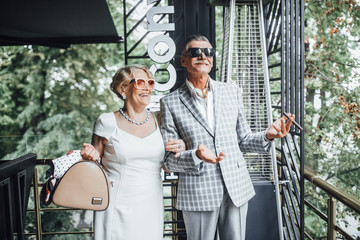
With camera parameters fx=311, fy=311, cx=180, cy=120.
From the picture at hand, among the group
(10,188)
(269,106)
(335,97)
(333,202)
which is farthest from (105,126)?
(335,97)

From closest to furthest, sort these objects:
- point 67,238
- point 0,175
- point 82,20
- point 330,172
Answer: point 0,175 < point 82,20 < point 330,172 < point 67,238

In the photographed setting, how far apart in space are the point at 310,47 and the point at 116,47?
175 inches

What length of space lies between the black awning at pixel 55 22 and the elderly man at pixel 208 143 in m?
1.88

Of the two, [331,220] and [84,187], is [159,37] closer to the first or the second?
[84,187]

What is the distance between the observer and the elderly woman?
162 centimetres

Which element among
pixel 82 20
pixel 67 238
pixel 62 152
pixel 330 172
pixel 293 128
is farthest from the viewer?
pixel 62 152

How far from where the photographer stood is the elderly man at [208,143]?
1651 millimetres

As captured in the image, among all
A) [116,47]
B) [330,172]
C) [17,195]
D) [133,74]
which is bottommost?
[330,172]

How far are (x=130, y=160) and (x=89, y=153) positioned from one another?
21cm

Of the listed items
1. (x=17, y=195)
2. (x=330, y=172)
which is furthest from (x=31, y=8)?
(x=330, y=172)

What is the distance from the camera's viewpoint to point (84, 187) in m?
1.55

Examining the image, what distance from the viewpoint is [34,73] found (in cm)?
709

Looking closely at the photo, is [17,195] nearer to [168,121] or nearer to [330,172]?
[168,121]

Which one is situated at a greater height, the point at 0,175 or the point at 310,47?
the point at 310,47
